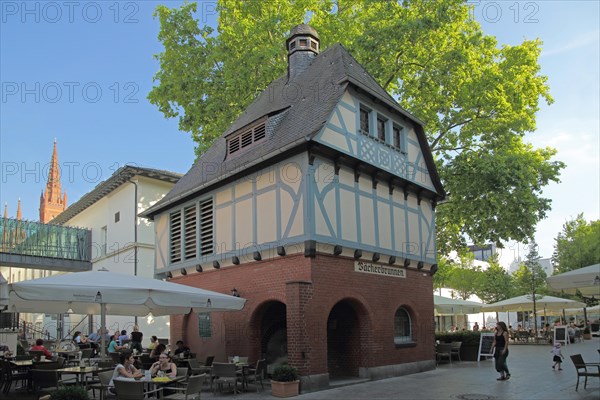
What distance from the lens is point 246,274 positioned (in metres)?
15.5

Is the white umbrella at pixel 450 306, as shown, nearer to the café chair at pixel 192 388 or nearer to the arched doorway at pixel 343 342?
the arched doorway at pixel 343 342

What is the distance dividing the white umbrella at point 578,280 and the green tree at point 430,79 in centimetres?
864

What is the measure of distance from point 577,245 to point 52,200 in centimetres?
8352

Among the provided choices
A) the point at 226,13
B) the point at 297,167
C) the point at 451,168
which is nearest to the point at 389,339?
the point at 297,167

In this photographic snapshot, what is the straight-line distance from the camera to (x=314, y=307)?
523 inches

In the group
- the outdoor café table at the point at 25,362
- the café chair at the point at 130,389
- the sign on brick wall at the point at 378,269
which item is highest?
the sign on brick wall at the point at 378,269

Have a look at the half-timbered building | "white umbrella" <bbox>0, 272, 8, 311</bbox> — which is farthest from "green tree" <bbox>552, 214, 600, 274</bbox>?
"white umbrella" <bbox>0, 272, 8, 311</bbox>

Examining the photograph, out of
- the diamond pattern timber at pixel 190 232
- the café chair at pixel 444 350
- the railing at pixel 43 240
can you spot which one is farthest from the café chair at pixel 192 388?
the railing at pixel 43 240

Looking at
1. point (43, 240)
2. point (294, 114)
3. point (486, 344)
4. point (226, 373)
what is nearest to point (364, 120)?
point (294, 114)

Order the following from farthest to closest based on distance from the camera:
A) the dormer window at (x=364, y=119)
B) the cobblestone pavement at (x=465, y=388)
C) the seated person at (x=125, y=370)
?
the dormer window at (x=364, y=119) → the cobblestone pavement at (x=465, y=388) → the seated person at (x=125, y=370)

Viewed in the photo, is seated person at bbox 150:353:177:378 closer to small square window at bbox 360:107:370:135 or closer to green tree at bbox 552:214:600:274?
small square window at bbox 360:107:370:135

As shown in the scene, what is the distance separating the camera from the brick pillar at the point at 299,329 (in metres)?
12.8

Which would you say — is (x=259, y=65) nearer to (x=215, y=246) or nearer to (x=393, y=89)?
(x=393, y=89)

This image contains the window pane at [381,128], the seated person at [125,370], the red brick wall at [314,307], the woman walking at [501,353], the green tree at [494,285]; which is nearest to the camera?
the seated person at [125,370]
